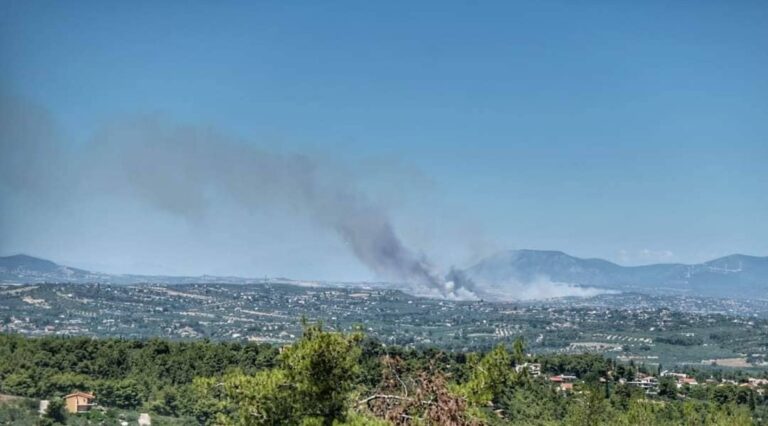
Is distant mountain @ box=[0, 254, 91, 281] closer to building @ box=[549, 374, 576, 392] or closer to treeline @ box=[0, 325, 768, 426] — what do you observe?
treeline @ box=[0, 325, 768, 426]

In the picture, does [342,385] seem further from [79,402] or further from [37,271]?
[37,271]

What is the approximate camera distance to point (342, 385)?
441cm

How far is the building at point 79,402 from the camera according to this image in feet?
49.7

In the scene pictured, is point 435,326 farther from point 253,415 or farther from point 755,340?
point 253,415

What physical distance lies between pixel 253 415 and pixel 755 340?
218ft

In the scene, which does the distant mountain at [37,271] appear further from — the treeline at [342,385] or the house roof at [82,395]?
the house roof at [82,395]

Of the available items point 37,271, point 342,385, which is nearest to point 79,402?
point 342,385

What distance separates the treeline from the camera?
173 inches

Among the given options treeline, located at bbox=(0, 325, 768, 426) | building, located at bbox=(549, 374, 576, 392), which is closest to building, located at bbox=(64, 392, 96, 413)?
treeline, located at bbox=(0, 325, 768, 426)

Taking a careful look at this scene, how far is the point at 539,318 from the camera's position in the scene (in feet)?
263

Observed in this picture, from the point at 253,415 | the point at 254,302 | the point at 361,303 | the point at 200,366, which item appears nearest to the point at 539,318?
the point at 361,303

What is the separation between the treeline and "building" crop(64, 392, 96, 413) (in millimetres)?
379

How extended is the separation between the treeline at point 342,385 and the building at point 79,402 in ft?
1.24

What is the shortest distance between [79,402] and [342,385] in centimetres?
1255
